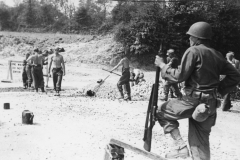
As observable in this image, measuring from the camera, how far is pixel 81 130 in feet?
26.0

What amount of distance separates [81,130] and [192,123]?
157 inches

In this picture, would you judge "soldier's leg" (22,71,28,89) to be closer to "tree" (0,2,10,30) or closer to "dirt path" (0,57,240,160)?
"dirt path" (0,57,240,160)

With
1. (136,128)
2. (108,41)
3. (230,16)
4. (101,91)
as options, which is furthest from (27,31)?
(136,128)

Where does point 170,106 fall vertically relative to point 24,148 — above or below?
above

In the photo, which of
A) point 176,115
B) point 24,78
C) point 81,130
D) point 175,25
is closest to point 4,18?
point 175,25

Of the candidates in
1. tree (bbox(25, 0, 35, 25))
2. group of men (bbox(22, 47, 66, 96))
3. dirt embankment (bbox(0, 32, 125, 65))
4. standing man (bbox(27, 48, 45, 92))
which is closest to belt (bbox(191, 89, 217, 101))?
group of men (bbox(22, 47, 66, 96))

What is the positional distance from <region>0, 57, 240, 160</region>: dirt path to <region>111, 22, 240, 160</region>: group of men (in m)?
1.89

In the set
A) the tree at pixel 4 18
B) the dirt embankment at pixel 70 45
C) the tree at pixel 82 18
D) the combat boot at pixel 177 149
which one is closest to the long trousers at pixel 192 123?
the combat boot at pixel 177 149

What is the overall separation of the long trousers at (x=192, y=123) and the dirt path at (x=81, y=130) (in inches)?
73.2

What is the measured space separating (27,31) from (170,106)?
132ft

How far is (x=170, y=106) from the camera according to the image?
435cm

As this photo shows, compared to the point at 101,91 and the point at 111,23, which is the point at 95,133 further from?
the point at 111,23

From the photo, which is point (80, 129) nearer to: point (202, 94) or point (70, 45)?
point (202, 94)

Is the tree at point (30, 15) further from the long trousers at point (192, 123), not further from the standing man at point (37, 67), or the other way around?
the long trousers at point (192, 123)
